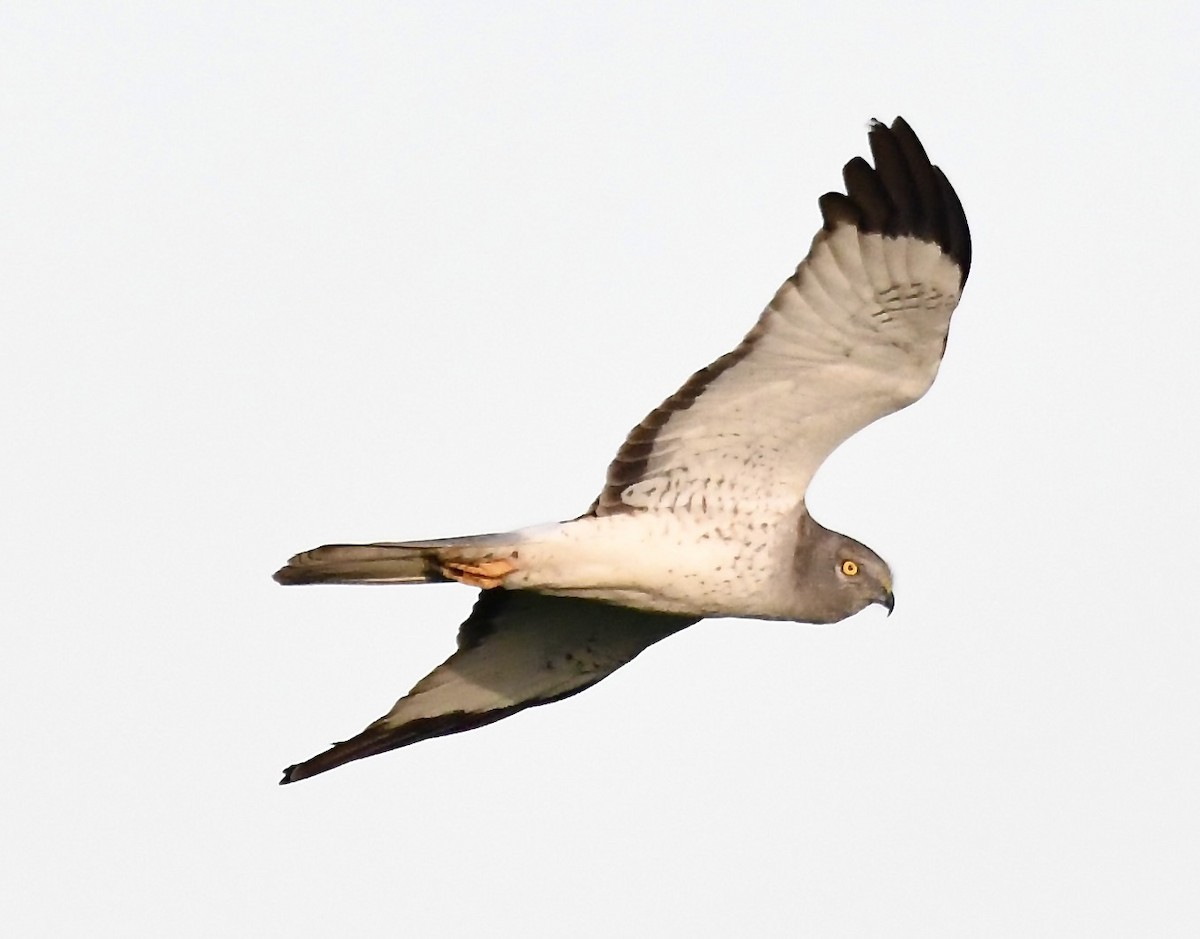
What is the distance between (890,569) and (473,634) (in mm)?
2228

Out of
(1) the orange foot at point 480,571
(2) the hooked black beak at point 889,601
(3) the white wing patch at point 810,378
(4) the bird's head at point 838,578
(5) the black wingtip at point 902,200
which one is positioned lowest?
(2) the hooked black beak at point 889,601

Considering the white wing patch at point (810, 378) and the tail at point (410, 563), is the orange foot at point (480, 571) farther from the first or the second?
the white wing patch at point (810, 378)

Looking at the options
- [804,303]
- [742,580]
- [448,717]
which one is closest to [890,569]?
[742,580]

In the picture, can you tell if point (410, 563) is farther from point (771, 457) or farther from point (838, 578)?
point (838, 578)

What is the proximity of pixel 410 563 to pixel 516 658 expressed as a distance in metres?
1.64

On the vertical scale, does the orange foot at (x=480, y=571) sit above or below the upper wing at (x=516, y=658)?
above

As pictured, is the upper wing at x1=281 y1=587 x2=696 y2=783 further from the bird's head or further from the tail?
the tail

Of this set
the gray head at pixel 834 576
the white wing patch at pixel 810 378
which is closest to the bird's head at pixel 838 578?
the gray head at pixel 834 576

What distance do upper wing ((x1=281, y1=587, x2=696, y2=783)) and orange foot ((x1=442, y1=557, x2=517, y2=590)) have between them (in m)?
1.09

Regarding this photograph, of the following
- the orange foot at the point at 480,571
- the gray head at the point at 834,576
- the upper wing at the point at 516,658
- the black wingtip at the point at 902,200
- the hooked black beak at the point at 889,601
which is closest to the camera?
the black wingtip at the point at 902,200

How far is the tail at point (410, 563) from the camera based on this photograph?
10.9m

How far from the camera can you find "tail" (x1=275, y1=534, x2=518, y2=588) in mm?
10922

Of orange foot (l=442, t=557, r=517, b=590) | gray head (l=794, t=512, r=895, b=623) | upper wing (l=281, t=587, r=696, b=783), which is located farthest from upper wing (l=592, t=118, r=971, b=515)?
upper wing (l=281, t=587, r=696, b=783)

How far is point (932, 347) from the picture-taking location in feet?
36.0
